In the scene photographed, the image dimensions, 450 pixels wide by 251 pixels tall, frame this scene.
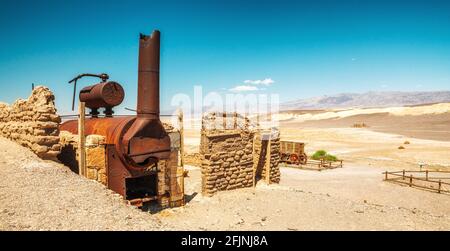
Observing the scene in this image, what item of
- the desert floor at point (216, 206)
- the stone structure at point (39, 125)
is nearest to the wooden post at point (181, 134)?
the desert floor at point (216, 206)

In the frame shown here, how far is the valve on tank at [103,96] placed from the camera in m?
13.6

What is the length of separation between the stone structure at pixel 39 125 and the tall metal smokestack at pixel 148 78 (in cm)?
320

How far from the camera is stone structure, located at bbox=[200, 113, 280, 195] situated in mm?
13656

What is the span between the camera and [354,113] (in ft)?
352

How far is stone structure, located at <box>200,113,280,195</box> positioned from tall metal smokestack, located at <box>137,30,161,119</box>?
323 cm

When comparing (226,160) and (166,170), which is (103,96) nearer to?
(166,170)

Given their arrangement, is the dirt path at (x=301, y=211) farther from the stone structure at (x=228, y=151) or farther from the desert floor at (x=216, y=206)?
the stone structure at (x=228, y=151)

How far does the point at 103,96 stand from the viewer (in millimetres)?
13492

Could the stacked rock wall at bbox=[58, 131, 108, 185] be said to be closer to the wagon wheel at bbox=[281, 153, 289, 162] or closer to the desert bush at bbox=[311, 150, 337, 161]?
the wagon wheel at bbox=[281, 153, 289, 162]

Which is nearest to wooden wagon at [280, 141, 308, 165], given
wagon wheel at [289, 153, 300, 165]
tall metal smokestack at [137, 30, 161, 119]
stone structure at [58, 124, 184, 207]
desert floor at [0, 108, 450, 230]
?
wagon wheel at [289, 153, 300, 165]

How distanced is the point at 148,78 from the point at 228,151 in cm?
511

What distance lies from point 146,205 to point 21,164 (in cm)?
450
